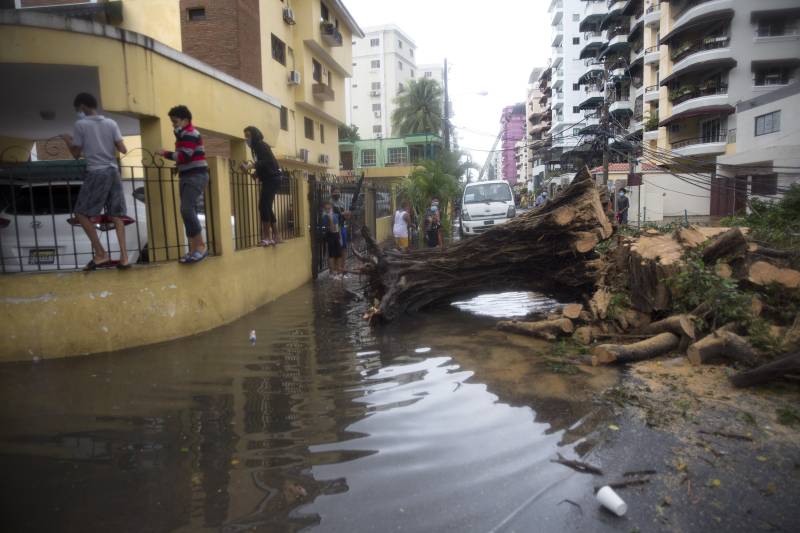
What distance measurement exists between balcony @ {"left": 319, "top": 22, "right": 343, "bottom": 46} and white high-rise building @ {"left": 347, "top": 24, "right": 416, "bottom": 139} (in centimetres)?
4611

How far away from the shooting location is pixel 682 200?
A: 1222 inches

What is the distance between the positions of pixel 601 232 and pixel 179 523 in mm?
5829

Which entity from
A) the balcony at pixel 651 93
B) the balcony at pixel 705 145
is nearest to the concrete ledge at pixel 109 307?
the balcony at pixel 705 145

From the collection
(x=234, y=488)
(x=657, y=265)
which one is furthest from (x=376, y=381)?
(x=657, y=265)

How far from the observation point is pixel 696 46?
3625 cm

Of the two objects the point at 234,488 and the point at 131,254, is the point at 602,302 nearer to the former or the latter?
the point at 234,488

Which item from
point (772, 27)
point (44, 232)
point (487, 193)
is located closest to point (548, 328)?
point (44, 232)

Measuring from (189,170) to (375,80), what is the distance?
73.1 m

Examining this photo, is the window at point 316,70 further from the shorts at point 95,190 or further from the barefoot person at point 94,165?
the shorts at point 95,190

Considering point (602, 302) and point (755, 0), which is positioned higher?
point (755, 0)

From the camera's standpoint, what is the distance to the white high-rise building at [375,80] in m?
73.9

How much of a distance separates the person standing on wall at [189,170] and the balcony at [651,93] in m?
50.6

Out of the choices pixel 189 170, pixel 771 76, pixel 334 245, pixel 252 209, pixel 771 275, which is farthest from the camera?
pixel 771 76

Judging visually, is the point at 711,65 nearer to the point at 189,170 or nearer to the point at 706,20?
the point at 706,20
